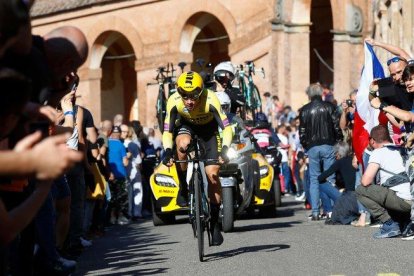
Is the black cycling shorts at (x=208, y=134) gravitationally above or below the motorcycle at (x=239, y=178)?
above

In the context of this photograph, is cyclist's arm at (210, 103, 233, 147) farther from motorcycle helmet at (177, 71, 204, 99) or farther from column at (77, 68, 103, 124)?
column at (77, 68, 103, 124)

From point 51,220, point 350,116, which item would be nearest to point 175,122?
point 51,220

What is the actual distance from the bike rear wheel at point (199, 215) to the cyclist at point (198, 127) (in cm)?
50

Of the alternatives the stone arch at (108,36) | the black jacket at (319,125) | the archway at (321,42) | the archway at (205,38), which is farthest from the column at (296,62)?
the black jacket at (319,125)

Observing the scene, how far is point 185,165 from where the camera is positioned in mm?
13977

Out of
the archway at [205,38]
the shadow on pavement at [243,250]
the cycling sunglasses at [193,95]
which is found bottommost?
the shadow on pavement at [243,250]

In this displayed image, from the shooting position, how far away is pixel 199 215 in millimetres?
12312

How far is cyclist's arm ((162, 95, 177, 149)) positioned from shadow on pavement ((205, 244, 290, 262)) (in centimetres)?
123

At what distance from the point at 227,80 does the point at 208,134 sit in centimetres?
463

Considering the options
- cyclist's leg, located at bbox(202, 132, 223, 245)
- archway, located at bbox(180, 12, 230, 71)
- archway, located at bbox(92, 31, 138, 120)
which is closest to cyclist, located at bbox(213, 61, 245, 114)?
cyclist's leg, located at bbox(202, 132, 223, 245)

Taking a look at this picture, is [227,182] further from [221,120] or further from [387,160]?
[221,120]

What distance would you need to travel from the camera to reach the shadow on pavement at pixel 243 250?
12613 mm

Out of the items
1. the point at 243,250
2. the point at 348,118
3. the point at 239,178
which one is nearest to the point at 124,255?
the point at 243,250

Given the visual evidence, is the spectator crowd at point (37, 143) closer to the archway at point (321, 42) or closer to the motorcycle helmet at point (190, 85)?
the motorcycle helmet at point (190, 85)
